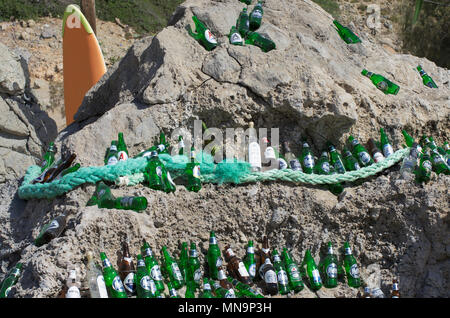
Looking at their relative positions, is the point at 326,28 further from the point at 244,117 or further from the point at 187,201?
the point at 187,201

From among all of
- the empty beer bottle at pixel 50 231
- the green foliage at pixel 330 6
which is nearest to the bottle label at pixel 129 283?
the empty beer bottle at pixel 50 231

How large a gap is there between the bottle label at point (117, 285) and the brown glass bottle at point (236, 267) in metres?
0.75

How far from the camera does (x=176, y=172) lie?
12.5 ft

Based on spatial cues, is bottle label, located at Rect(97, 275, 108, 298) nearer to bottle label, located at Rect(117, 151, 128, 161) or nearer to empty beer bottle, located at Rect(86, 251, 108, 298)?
empty beer bottle, located at Rect(86, 251, 108, 298)

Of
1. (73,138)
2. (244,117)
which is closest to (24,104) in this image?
(73,138)

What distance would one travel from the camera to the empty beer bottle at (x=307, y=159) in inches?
161

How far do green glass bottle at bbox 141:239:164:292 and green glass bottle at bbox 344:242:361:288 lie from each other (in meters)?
1.28

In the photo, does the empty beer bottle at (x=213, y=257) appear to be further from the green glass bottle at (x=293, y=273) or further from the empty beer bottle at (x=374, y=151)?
the empty beer bottle at (x=374, y=151)

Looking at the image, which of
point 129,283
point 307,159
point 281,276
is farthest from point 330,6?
point 129,283

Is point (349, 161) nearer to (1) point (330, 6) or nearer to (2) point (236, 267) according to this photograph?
(2) point (236, 267)

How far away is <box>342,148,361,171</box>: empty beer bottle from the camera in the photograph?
413cm

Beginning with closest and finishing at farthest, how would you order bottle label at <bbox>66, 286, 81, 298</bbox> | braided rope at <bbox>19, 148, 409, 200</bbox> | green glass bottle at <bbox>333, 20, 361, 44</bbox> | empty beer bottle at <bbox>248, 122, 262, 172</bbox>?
bottle label at <bbox>66, 286, 81, 298</bbox> < braided rope at <bbox>19, 148, 409, 200</bbox> < empty beer bottle at <bbox>248, 122, 262, 172</bbox> < green glass bottle at <bbox>333, 20, 361, 44</bbox>

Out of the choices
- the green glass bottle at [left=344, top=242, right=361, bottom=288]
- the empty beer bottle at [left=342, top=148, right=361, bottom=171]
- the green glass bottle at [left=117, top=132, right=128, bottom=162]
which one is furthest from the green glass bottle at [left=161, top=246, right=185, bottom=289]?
the empty beer bottle at [left=342, top=148, right=361, bottom=171]

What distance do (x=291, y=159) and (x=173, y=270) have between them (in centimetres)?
141
